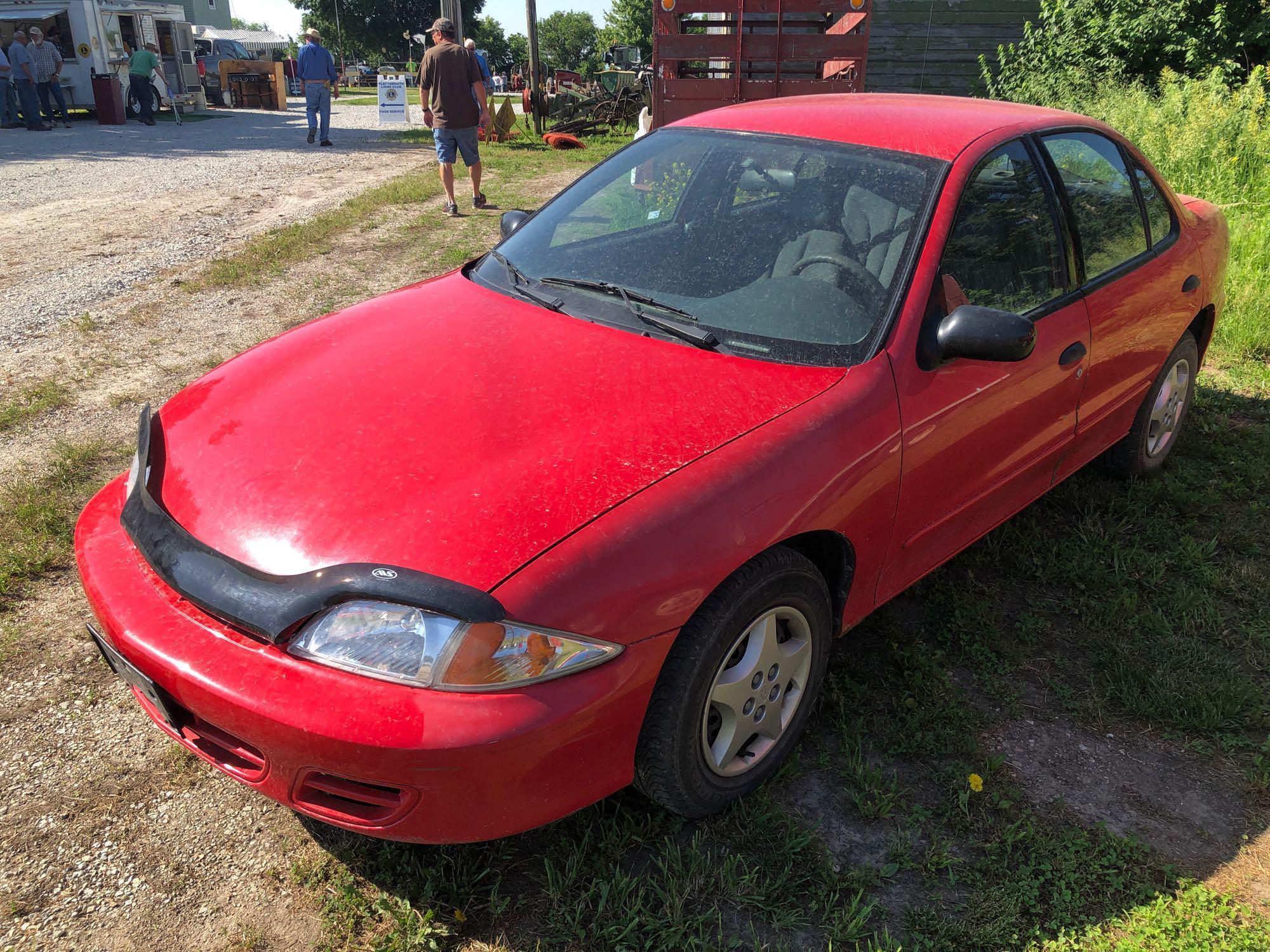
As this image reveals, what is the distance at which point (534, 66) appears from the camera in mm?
18578

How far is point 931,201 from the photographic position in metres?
2.70

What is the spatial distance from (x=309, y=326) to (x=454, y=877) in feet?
5.83

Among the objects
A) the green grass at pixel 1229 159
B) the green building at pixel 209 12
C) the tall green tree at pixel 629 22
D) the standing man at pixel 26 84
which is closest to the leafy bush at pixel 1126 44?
the green grass at pixel 1229 159

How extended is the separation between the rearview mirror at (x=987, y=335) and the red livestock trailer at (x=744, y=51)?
6561 mm

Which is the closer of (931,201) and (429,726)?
(429,726)

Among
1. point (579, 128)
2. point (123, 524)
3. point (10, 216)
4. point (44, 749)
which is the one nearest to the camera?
point (123, 524)

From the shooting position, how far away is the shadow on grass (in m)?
2.10

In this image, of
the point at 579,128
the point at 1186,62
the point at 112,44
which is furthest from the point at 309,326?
the point at 112,44

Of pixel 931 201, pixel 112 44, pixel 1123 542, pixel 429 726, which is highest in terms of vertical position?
pixel 112 44

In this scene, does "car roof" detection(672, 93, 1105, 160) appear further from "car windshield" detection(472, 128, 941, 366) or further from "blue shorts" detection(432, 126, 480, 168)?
"blue shorts" detection(432, 126, 480, 168)

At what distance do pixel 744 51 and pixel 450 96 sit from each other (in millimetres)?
2943

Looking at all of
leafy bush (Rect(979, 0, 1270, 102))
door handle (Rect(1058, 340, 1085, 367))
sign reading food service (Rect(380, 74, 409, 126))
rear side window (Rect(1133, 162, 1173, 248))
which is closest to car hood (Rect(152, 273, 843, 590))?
door handle (Rect(1058, 340, 1085, 367))

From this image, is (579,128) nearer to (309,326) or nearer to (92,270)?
(92,270)

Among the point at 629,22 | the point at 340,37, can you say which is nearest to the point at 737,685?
the point at 629,22
